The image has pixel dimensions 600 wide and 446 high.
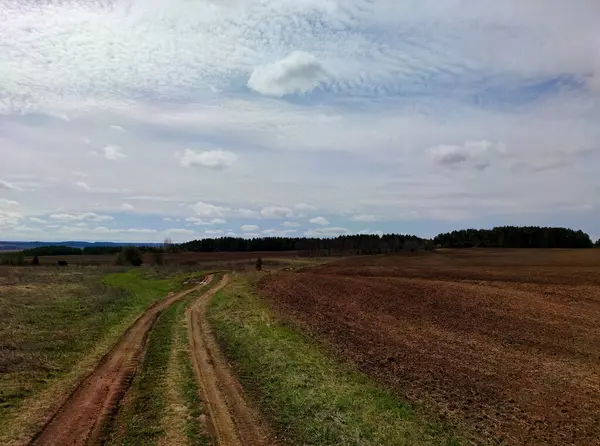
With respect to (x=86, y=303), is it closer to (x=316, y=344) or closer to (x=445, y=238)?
(x=316, y=344)

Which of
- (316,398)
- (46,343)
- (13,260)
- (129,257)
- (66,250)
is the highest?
(66,250)

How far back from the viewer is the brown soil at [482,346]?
11136 mm

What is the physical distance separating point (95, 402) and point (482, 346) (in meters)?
13.3

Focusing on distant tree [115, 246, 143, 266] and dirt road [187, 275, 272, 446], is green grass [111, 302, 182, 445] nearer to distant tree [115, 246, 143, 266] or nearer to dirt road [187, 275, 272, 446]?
dirt road [187, 275, 272, 446]

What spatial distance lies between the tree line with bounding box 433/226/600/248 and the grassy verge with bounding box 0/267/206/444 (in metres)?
123

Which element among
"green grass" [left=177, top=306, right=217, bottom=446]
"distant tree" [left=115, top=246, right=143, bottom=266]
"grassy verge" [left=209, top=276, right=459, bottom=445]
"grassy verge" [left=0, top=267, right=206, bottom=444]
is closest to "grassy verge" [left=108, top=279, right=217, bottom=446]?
"green grass" [left=177, top=306, right=217, bottom=446]

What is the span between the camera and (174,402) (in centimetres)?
1193

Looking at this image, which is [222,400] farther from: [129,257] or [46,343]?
[129,257]

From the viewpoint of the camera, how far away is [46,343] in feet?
60.8

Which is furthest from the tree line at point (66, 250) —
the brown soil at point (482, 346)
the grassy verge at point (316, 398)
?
the grassy verge at point (316, 398)

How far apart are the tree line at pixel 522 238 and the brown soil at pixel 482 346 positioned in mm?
103944

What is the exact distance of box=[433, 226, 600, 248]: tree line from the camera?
132375 mm

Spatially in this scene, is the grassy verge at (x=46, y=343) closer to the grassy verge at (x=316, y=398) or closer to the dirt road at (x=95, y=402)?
the dirt road at (x=95, y=402)

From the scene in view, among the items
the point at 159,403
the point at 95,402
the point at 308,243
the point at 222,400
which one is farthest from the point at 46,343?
the point at 308,243
